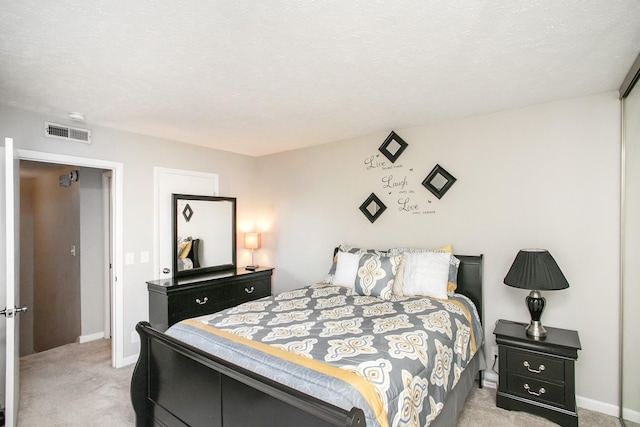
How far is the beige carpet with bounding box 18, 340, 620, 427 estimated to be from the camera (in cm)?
244

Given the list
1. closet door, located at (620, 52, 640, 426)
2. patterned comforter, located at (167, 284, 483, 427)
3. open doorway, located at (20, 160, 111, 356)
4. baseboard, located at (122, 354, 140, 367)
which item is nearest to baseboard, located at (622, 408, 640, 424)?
closet door, located at (620, 52, 640, 426)

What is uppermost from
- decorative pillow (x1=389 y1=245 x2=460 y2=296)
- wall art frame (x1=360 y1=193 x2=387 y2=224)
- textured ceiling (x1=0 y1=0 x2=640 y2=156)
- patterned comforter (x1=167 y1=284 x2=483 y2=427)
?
textured ceiling (x1=0 y1=0 x2=640 y2=156)

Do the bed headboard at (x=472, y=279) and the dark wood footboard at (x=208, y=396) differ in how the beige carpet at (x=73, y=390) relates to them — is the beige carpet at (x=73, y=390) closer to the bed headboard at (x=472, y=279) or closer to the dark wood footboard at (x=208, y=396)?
the dark wood footboard at (x=208, y=396)

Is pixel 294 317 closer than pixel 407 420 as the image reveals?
No

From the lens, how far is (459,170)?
3.23 m

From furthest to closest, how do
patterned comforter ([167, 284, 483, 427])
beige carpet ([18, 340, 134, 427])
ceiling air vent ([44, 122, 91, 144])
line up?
ceiling air vent ([44, 122, 91, 144]) < beige carpet ([18, 340, 134, 427]) < patterned comforter ([167, 284, 483, 427])

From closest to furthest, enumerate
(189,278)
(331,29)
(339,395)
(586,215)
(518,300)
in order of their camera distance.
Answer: (339,395) → (331,29) → (586,215) → (518,300) → (189,278)

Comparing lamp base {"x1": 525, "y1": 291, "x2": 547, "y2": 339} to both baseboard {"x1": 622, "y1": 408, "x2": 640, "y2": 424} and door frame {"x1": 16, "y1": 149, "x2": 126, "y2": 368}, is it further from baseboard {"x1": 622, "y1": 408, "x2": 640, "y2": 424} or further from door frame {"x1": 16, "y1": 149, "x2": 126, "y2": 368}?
door frame {"x1": 16, "y1": 149, "x2": 126, "y2": 368}

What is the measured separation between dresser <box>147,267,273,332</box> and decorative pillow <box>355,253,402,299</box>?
158cm

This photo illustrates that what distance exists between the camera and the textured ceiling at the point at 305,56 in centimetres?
158

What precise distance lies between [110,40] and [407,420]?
8.01 feet

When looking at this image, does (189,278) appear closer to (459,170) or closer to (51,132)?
(51,132)

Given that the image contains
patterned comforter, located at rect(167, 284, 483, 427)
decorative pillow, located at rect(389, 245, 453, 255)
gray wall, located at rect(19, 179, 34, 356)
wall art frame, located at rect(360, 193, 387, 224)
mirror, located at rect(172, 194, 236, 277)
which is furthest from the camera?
gray wall, located at rect(19, 179, 34, 356)

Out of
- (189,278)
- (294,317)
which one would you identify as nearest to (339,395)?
(294,317)
